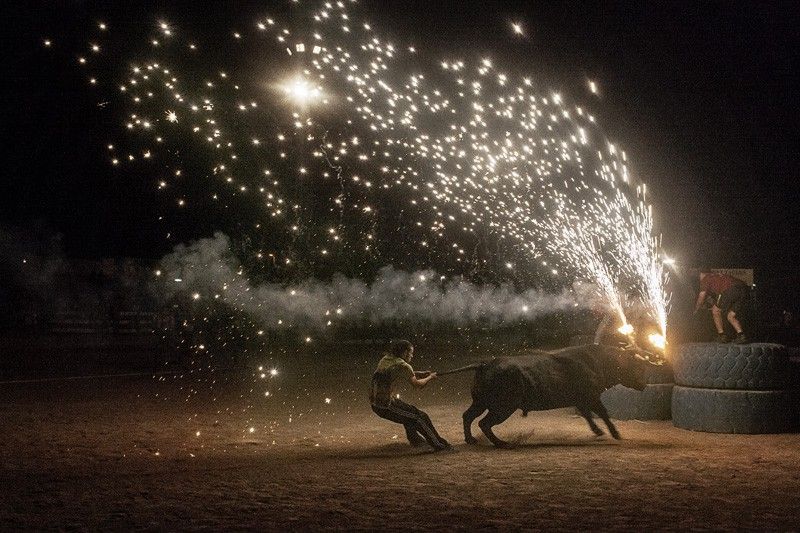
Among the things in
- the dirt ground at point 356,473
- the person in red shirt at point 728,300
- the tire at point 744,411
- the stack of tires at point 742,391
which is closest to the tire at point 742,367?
the stack of tires at point 742,391

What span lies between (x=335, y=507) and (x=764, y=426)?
723 cm

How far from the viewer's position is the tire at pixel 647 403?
14.1 meters

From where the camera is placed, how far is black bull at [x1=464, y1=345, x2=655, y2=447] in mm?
11508

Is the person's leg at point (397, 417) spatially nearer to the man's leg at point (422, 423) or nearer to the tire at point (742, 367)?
the man's leg at point (422, 423)

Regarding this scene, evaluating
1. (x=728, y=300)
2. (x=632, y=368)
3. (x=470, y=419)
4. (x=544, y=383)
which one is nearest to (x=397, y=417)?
(x=470, y=419)

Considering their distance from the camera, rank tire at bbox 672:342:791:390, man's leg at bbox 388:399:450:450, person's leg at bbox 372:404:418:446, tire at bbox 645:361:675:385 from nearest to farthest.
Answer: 1. man's leg at bbox 388:399:450:450
2. person's leg at bbox 372:404:418:446
3. tire at bbox 672:342:791:390
4. tire at bbox 645:361:675:385

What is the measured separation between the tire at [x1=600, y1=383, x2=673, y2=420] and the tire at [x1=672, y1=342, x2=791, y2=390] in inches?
47.7

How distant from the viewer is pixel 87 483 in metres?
9.02

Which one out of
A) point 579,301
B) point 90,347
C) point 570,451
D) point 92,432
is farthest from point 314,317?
point 570,451

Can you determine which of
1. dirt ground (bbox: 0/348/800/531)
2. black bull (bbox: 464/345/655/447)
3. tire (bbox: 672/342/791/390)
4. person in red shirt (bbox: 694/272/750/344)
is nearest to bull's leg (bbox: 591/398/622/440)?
black bull (bbox: 464/345/655/447)

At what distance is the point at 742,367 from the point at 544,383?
298cm

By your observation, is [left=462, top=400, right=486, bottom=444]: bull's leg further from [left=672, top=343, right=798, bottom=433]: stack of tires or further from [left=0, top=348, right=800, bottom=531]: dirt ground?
[left=672, top=343, right=798, bottom=433]: stack of tires

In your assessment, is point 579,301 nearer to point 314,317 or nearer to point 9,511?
point 314,317

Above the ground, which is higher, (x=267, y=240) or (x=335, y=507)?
(x=267, y=240)
